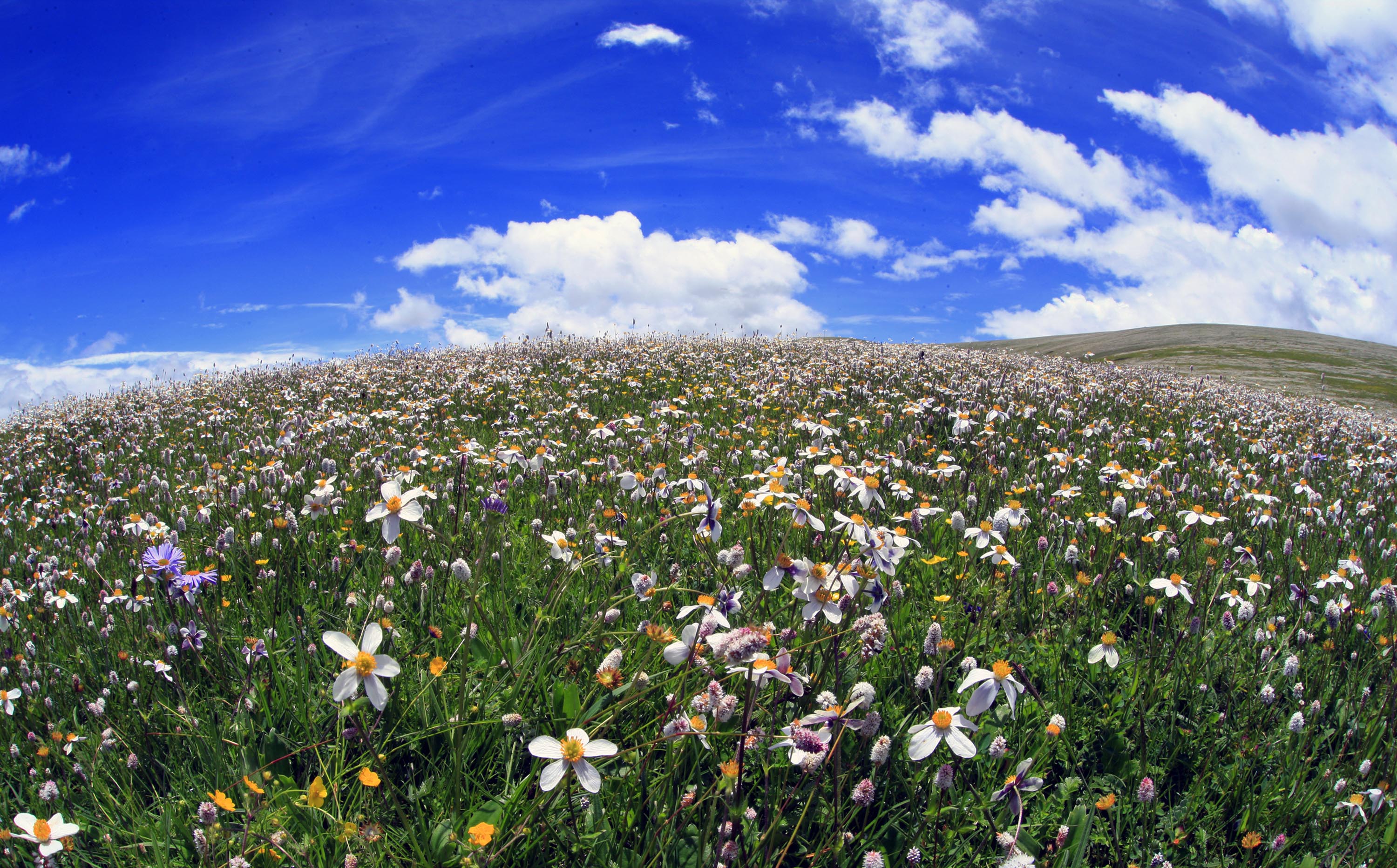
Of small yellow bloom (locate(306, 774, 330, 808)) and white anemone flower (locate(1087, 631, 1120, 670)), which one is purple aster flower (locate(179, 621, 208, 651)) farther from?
white anemone flower (locate(1087, 631, 1120, 670))

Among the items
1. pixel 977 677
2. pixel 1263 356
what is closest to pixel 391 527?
pixel 977 677

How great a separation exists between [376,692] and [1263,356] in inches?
2467

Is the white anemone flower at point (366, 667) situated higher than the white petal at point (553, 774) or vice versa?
the white anemone flower at point (366, 667)

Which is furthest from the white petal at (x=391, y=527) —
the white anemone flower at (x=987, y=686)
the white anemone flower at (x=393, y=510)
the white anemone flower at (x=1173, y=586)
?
the white anemone flower at (x=1173, y=586)

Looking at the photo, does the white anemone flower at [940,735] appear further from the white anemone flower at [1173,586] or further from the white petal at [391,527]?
the white anemone flower at [1173,586]

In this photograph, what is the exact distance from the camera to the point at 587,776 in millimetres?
1551

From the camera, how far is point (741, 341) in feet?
61.1

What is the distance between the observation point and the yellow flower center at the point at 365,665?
1.72m

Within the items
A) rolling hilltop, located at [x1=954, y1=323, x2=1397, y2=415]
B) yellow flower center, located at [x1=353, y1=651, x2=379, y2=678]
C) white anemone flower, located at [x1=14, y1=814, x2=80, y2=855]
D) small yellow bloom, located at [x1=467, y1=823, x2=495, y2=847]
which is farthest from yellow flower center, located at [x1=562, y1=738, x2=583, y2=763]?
rolling hilltop, located at [x1=954, y1=323, x2=1397, y2=415]

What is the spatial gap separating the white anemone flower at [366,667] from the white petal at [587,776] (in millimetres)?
504

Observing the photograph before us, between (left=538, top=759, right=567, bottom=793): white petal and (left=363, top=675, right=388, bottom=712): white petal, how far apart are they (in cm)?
44

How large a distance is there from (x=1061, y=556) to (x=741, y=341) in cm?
1487

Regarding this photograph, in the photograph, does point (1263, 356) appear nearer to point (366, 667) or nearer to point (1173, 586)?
point (1173, 586)

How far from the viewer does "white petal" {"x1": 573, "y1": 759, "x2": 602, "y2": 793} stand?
4.97ft
